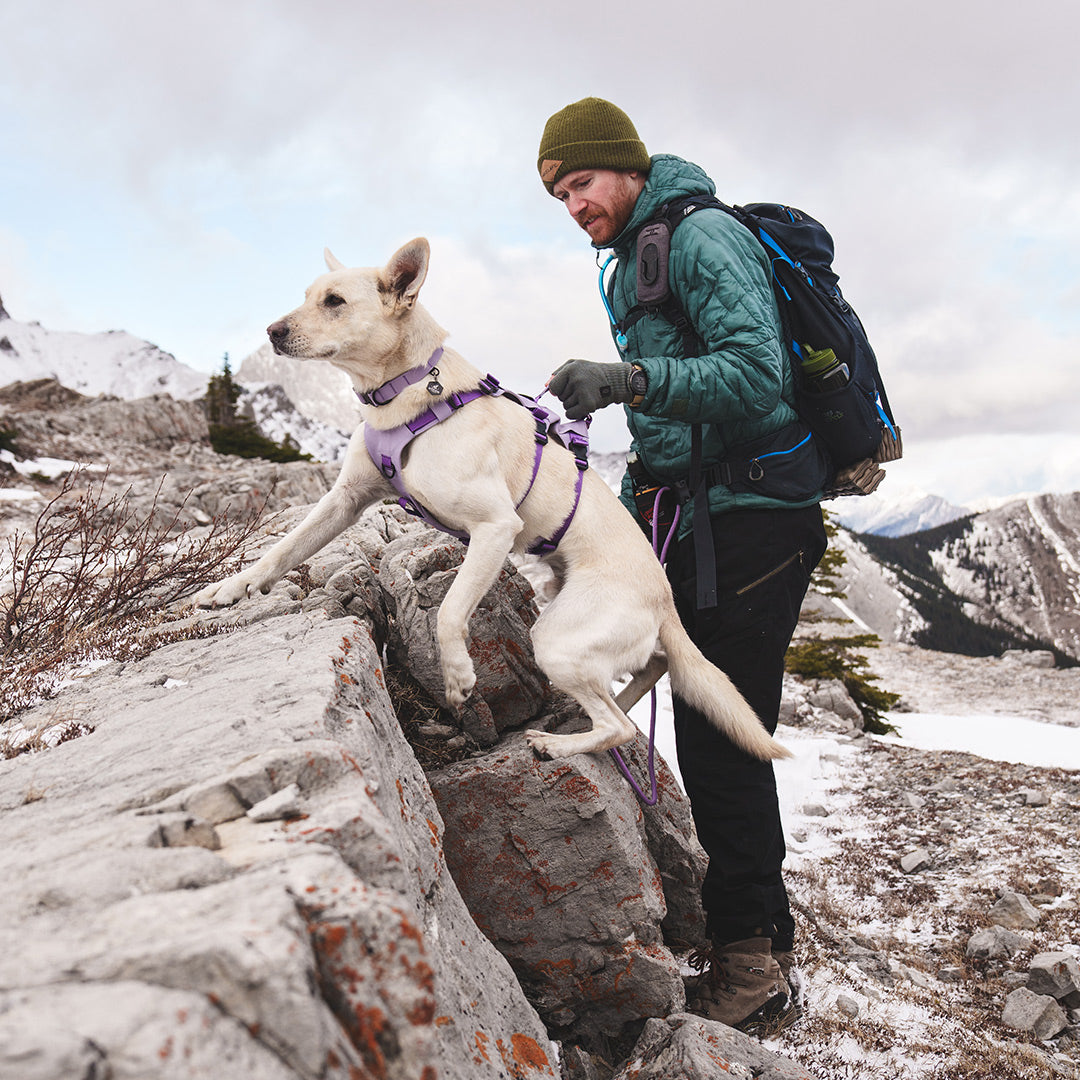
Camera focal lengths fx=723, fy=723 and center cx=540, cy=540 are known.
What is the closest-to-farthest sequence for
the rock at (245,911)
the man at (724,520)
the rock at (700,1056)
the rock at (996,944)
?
the rock at (245,911) < the rock at (700,1056) < the man at (724,520) < the rock at (996,944)

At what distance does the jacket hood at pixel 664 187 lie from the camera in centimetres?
413

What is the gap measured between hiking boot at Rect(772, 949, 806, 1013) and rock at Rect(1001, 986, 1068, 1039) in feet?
3.77

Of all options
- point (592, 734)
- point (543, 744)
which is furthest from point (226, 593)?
point (592, 734)

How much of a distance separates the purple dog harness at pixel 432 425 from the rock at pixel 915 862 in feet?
16.8

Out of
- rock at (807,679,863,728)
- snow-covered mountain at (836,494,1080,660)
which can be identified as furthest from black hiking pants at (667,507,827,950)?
snow-covered mountain at (836,494,1080,660)

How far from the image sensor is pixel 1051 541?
19375cm

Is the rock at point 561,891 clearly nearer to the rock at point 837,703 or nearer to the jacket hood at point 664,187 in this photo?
the jacket hood at point 664,187

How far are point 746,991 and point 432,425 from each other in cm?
367

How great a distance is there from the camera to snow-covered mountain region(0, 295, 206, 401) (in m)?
155

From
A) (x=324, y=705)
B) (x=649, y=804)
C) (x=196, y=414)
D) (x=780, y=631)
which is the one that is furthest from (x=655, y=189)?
(x=196, y=414)

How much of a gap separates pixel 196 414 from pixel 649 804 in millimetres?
47345

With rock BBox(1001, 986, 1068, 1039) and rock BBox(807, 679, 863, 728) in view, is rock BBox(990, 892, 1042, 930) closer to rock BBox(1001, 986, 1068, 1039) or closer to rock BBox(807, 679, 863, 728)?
rock BBox(1001, 986, 1068, 1039)

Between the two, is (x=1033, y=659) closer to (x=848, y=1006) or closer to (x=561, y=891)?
(x=848, y=1006)

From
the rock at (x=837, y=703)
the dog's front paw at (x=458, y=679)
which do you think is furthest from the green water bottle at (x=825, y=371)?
the rock at (x=837, y=703)
